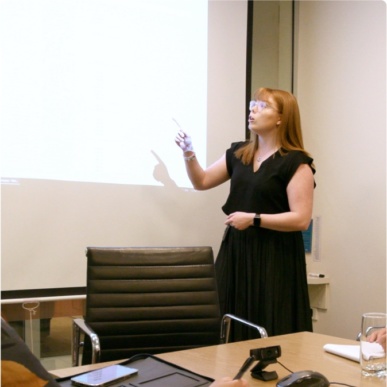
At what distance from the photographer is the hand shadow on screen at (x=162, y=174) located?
276 centimetres

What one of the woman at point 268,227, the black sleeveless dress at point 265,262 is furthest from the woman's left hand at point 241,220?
the black sleeveless dress at point 265,262

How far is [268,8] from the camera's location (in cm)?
370

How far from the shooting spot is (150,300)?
2002mm

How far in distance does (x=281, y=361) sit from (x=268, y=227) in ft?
3.35

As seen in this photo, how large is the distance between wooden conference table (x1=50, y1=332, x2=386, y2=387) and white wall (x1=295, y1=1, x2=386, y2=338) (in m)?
1.58

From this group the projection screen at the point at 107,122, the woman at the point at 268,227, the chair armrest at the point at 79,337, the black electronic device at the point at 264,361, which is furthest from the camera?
the woman at the point at 268,227

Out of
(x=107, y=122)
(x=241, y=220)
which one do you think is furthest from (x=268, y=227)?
(x=107, y=122)

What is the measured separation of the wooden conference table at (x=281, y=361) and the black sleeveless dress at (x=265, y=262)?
2.74ft

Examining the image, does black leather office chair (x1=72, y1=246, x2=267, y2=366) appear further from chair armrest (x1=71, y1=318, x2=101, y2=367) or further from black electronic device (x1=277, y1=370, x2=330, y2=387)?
black electronic device (x1=277, y1=370, x2=330, y2=387)

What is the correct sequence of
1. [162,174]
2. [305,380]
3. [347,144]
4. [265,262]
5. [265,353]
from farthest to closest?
[347,144] → [162,174] → [265,262] → [265,353] → [305,380]

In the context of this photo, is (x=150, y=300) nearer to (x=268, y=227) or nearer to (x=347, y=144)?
(x=268, y=227)

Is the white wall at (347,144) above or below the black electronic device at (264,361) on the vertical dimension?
above

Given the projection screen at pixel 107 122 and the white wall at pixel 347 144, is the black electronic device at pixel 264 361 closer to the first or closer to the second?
the projection screen at pixel 107 122

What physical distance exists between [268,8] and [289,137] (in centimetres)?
155
